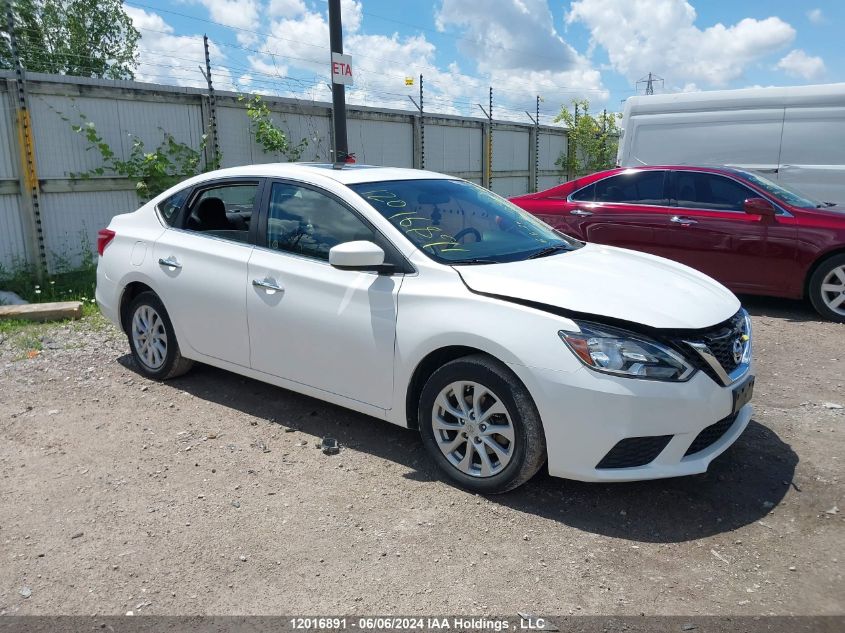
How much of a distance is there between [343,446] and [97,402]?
201 cm

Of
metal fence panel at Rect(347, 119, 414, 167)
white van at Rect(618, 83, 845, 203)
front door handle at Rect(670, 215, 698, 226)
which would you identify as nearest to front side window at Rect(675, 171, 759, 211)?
A: front door handle at Rect(670, 215, 698, 226)

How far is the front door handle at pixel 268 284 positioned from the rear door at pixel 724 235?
5114mm

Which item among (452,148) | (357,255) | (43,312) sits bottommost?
(43,312)

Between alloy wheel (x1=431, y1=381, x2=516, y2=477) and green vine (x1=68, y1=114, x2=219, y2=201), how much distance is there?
6887 millimetres

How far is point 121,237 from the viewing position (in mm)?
5449

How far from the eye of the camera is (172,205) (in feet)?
17.4

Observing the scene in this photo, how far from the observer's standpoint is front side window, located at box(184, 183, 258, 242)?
4770 millimetres

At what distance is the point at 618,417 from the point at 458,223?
164 cm

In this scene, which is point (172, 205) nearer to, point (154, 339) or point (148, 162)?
point (154, 339)

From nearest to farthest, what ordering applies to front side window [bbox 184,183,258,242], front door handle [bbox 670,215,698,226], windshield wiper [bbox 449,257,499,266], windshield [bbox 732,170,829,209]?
1. windshield wiper [bbox 449,257,499,266]
2. front side window [bbox 184,183,258,242]
3. windshield [bbox 732,170,829,209]
4. front door handle [bbox 670,215,698,226]

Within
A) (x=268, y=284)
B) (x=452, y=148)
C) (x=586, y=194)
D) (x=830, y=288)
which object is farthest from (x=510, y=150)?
(x=268, y=284)

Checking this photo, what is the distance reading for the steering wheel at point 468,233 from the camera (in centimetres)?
418

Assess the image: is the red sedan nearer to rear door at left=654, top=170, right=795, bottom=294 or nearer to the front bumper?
rear door at left=654, top=170, right=795, bottom=294

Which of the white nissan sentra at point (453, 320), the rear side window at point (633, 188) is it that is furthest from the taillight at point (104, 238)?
the rear side window at point (633, 188)
